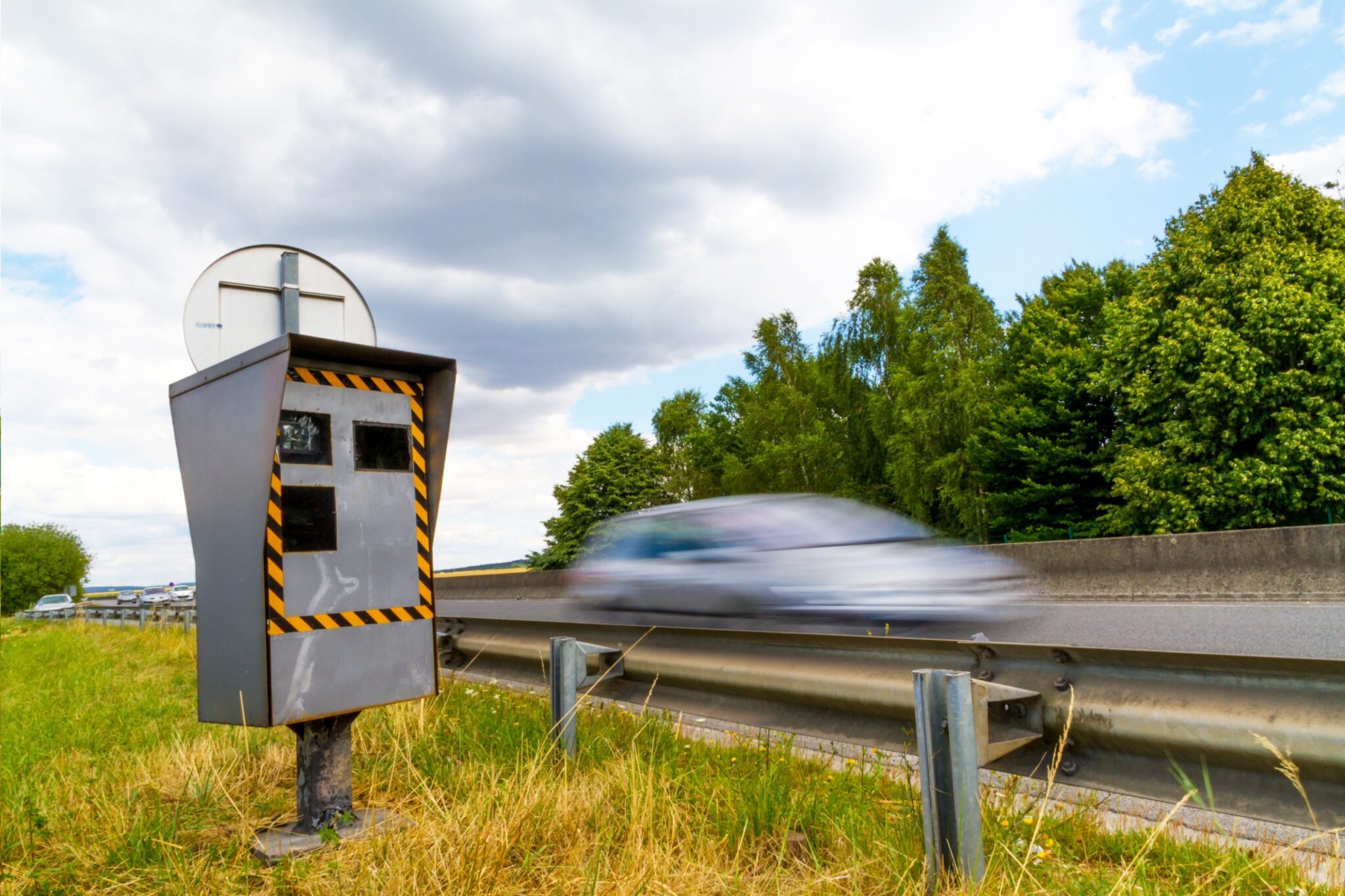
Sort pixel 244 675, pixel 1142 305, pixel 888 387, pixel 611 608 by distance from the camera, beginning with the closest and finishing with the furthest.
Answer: pixel 244 675 → pixel 611 608 → pixel 1142 305 → pixel 888 387

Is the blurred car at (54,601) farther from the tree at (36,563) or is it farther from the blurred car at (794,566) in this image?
the blurred car at (794,566)

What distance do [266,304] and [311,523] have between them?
2.00 metres

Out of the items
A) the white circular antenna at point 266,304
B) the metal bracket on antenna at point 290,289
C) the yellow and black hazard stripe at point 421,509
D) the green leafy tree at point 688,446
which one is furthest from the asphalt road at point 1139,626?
the green leafy tree at point 688,446

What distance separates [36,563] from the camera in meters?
68.2

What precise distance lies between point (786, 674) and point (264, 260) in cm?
380

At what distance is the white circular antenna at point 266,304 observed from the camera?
537cm

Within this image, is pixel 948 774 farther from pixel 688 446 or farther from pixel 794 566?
pixel 688 446

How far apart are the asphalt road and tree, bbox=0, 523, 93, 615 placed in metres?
68.7

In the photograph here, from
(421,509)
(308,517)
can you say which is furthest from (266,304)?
(308,517)

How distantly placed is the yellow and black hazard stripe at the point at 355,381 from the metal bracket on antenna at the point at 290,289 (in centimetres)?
133

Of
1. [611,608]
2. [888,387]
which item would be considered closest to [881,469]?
[888,387]

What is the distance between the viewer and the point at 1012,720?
3270 millimetres

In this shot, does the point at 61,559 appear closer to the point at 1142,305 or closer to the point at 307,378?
the point at 1142,305

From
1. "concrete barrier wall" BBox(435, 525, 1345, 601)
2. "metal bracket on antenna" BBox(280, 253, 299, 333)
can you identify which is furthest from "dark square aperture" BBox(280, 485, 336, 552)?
"concrete barrier wall" BBox(435, 525, 1345, 601)
